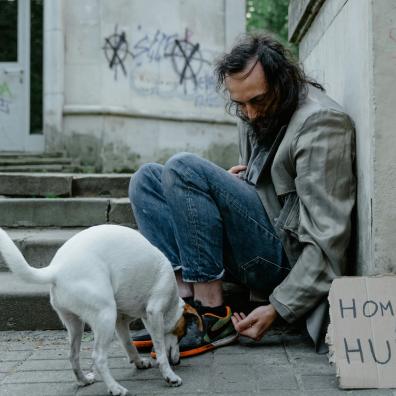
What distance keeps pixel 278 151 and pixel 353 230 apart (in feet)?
1.73

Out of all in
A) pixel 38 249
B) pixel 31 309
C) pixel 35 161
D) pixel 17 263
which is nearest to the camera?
pixel 17 263

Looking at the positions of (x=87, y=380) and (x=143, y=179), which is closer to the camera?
(x=87, y=380)

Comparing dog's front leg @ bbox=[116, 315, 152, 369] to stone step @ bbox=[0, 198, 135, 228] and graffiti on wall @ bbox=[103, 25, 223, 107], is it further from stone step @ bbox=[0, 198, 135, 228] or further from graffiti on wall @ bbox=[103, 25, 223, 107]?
graffiti on wall @ bbox=[103, 25, 223, 107]

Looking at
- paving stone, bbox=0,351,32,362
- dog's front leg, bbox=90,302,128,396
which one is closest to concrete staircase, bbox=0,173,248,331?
paving stone, bbox=0,351,32,362

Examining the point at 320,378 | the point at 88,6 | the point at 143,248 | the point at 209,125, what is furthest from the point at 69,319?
the point at 209,125

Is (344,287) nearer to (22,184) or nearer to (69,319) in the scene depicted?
(69,319)

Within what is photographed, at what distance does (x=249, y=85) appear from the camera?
119 inches

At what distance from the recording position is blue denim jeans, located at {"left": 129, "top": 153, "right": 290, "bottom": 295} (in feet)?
10.2

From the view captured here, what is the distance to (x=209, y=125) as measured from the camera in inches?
388

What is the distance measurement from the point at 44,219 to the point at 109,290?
8.90 ft

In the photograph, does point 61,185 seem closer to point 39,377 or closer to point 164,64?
point 39,377

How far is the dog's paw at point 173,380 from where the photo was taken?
261 centimetres

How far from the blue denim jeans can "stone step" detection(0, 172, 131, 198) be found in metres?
2.41

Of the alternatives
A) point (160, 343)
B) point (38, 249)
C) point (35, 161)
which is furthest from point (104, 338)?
point (35, 161)
